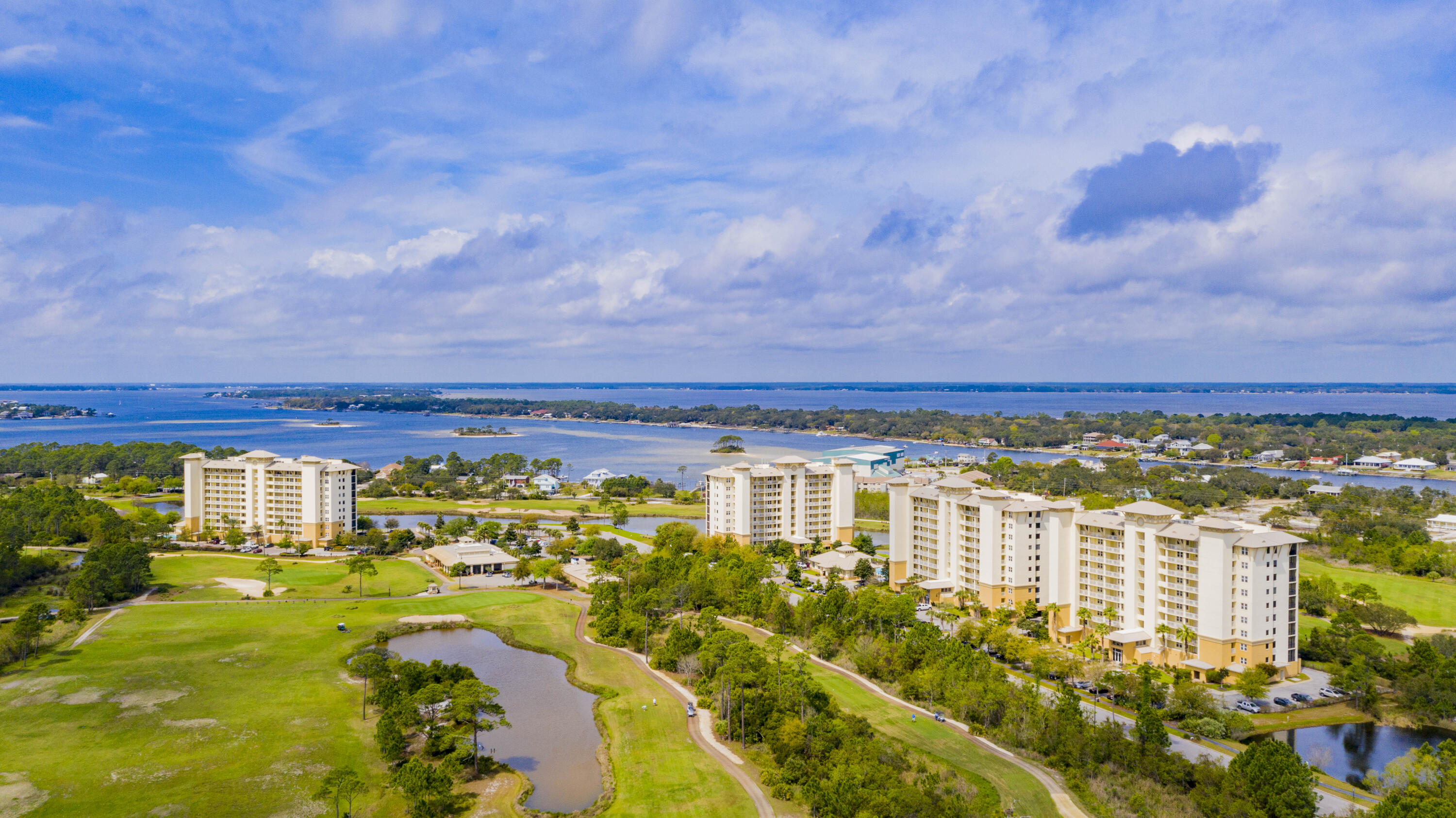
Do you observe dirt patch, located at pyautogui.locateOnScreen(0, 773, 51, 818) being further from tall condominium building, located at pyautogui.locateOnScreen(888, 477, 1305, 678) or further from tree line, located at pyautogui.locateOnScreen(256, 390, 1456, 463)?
tree line, located at pyautogui.locateOnScreen(256, 390, 1456, 463)

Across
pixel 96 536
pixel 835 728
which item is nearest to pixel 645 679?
pixel 835 728

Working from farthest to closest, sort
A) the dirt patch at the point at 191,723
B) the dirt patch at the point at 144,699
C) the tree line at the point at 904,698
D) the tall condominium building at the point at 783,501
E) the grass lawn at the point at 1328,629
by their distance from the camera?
the tall condominium building at the point at 783,501
the grass lawn at the point at 1328,629
the dirt patch at the point at 144,699
the dirt patch at the point at 191,723
the tree line at the point at 904,698

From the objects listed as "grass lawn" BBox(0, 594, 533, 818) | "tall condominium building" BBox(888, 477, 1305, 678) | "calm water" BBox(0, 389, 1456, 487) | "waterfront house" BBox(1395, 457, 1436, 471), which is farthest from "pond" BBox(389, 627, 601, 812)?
"waterfront house" BBox(1395, 457, 1436, 471)

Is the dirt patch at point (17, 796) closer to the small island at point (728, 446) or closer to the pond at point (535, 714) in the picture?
the pond at point (535, 714)

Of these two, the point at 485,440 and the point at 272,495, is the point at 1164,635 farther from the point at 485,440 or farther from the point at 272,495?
the point at 485,440

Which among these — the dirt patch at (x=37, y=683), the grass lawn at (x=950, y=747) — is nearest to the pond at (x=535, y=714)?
the grass lawn at (x=950, y=747)
